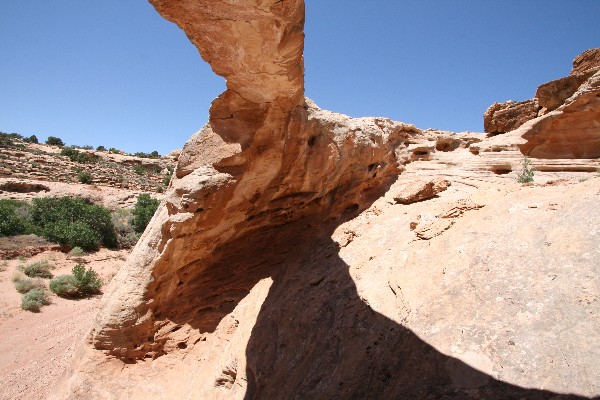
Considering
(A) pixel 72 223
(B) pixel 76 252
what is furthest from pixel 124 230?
(B) pixel 76 252

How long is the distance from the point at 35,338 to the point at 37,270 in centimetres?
579

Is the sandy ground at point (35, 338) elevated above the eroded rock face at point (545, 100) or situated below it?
below

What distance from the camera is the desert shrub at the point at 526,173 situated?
6.96 m

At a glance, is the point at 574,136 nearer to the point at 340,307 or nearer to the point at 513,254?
the point at 513,254

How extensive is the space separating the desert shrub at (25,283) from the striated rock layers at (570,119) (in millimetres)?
16222

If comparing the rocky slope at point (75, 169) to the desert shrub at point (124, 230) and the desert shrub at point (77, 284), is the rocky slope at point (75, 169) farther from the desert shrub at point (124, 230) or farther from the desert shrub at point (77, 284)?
the desert shrub at point (77, 284)

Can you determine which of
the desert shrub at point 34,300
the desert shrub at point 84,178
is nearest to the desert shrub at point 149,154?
the desert shrub at point 84,178

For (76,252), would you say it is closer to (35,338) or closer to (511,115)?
(35,338)

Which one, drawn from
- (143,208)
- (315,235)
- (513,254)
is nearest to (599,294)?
(513,254)

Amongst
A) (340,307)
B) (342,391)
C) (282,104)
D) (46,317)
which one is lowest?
(46,317)

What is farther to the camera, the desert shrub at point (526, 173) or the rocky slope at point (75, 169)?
the rocky slope at point (75, 169)

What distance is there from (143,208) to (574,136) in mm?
22954

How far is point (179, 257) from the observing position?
6.12 meters

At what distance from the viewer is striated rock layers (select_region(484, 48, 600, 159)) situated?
338 inches
